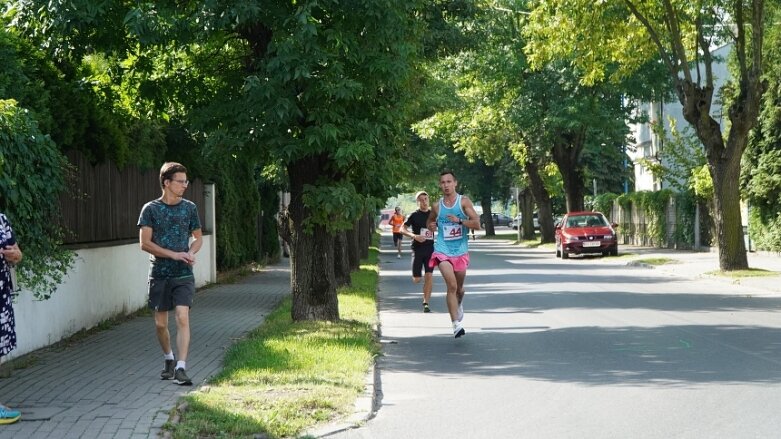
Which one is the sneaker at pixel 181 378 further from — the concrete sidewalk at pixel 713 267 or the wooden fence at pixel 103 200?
the concrete sidewalk at pixel 713 267

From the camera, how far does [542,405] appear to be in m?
8.62

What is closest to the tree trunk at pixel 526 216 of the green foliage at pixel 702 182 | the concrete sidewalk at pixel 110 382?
the green foliage at pixel 702 182

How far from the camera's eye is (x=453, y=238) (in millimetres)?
13875

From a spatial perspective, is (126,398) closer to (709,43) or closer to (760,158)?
(709,43)

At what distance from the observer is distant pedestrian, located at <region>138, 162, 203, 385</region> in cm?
968

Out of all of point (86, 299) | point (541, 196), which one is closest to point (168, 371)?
point (86, 299)

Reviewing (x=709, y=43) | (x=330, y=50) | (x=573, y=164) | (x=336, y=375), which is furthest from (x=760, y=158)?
(x=336, y=375)

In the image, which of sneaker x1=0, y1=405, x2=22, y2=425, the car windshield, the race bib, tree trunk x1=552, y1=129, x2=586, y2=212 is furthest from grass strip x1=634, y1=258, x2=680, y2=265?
sneaker x1=0, y1=405, x2=22, y2=425

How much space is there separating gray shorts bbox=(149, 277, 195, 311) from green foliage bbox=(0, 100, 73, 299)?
4.95ft

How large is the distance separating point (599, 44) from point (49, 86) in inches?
587

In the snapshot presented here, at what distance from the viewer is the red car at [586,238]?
130 ft

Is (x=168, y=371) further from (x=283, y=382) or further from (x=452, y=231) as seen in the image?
(x=452, y=231)

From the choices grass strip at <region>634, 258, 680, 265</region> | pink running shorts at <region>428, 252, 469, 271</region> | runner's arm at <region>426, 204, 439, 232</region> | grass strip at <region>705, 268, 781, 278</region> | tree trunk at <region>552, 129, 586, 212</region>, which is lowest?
grass strip at <region>705, 268, 781, 278</region>

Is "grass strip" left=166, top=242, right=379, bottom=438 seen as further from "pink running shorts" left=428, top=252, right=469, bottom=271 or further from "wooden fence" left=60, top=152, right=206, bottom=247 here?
"wooden fence" left=60, top=152, right=206, bottom=247
